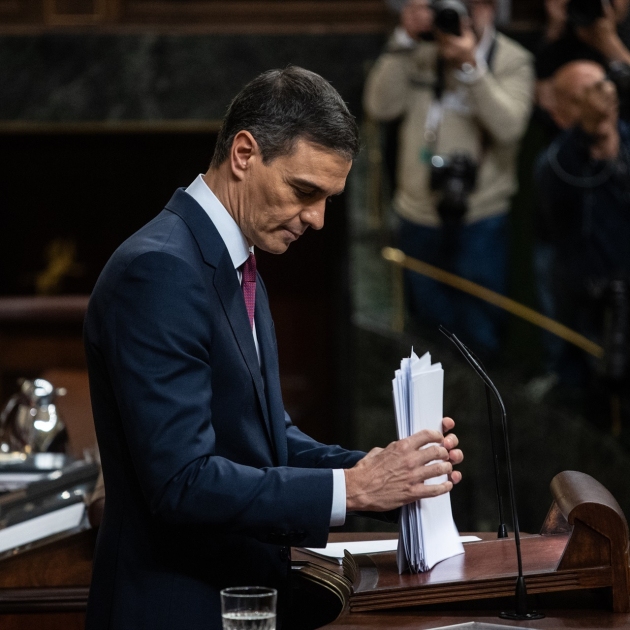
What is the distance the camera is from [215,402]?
175 centimetres

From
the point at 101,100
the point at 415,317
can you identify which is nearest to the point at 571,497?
the point at 415,317

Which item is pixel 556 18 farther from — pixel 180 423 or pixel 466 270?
pixel 180 423

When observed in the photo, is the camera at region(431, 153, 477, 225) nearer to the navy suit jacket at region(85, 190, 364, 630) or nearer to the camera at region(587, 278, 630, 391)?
the camera at region(587, 278, 630, 391)

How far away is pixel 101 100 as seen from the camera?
633cm

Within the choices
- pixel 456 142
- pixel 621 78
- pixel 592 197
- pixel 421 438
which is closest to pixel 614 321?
pixel 592 197

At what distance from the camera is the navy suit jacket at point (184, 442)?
1.62 m

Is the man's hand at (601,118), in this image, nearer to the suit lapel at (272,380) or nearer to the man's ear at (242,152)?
the suit lapel at (272,380)

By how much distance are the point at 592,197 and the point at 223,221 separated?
319 cm

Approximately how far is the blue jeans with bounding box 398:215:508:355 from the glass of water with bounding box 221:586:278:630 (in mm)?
4085

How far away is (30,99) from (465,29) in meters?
2.65

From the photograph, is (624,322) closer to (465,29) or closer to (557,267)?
(557,267)

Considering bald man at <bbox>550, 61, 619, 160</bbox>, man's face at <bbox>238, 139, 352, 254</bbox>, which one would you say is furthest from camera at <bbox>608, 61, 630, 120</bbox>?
man's face at <bbox>238, 139, 352, 254</bbox>

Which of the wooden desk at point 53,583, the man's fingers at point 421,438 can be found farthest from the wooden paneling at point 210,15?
the man's fingers at point 421,438

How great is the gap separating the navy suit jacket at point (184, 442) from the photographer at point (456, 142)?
11.6 feet
